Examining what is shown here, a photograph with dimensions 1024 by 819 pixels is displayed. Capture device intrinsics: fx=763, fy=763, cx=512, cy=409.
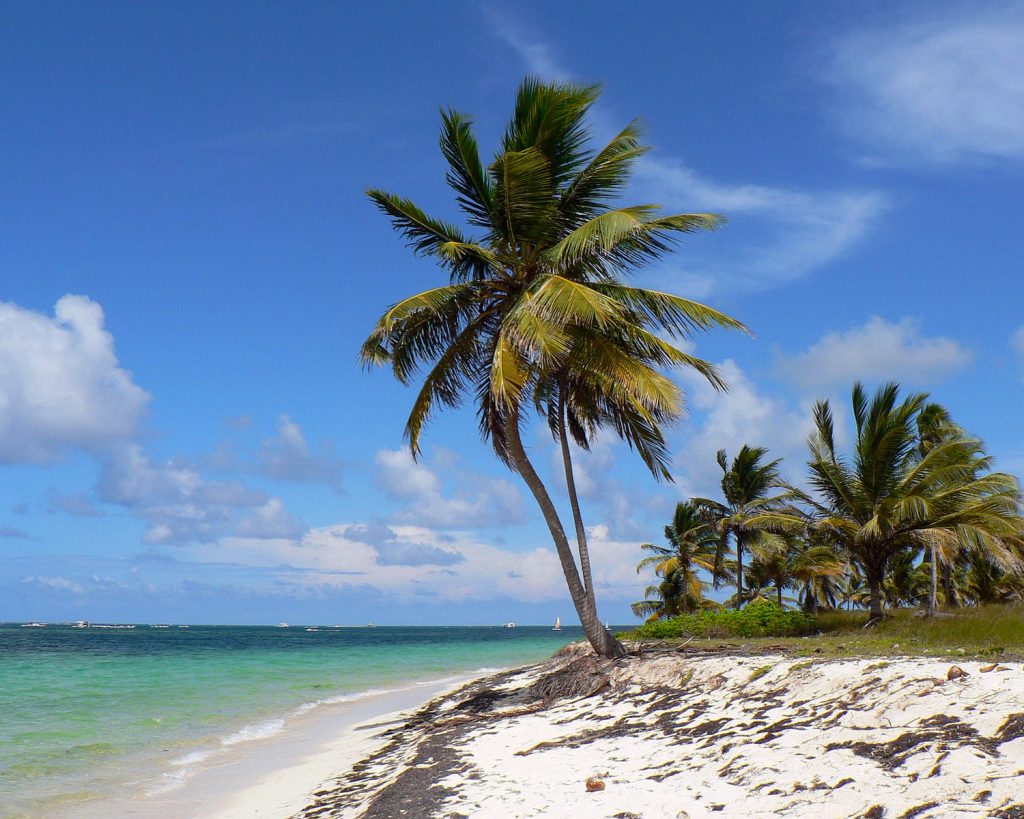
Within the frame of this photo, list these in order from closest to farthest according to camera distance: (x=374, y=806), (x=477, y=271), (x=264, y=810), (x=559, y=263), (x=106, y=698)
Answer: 1. (x=374, y=806)
2. (x=264, y=810)
3. (x=559, y=263)
4. (x=477, y=271)
5. (x=106, y=698)

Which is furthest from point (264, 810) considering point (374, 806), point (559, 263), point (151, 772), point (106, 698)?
point (106, 698)

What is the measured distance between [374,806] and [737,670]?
15.2 ft

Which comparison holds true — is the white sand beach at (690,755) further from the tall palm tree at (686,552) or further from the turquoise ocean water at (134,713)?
the tall palm tree at (686,552)

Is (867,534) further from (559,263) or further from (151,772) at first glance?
(151,772)

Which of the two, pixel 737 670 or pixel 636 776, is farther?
pixel 737 670

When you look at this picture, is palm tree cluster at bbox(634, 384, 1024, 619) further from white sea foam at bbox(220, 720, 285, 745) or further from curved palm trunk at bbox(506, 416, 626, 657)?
white sea foam at bbox(220, 720, 285, 745)

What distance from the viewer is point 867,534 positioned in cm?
1794

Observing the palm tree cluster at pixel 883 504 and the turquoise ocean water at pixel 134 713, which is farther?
the palm tree cluster at pixel 883 504

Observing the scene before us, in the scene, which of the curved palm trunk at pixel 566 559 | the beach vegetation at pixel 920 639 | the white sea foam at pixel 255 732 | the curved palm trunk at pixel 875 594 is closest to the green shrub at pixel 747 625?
the beach vegetation at pixel 920 639

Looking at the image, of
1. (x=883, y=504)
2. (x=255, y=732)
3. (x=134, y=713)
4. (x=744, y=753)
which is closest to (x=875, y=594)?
(x=883, y=504)

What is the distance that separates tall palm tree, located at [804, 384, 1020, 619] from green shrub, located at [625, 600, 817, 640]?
1760 mm

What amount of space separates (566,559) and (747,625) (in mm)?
8460

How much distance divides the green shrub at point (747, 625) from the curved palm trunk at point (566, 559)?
7330 mm

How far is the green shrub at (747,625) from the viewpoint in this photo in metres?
18.7
